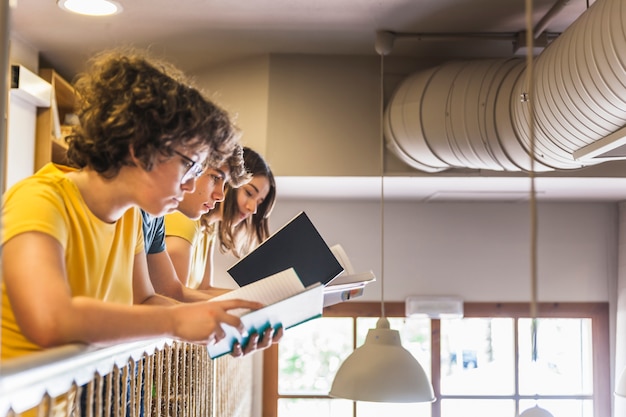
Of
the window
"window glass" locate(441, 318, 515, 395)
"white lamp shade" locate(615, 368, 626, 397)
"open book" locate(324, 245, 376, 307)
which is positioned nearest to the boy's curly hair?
"open book" locate(324, 245, 376, 307)

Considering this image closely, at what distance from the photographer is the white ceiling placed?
9.91 ft

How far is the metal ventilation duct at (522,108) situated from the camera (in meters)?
2.05

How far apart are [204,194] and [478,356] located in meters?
3.54

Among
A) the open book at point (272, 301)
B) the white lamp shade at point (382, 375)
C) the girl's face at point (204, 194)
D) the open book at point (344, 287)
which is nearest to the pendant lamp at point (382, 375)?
the white lamp shade at point (382, 375)

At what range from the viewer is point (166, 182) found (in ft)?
4.16

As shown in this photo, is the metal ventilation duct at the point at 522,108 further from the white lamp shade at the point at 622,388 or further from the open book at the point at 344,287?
the white lamp shade at the point at 622,388

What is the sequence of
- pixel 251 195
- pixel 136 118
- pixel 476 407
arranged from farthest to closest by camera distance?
pixel 476 407 < pixel 251 195 < pixel 136 118

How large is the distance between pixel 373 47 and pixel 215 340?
266 cm

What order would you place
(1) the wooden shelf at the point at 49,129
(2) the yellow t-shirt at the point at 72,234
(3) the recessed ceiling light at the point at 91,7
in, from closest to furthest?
1. (2) the yellow t-shirt at the point at 72,234
2. (3) the recessed ceiling light at the point at 91,7
3. (1) the wooden shelf at the point at 49,129

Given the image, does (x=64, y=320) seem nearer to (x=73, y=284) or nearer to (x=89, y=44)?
(x=73, y=284)

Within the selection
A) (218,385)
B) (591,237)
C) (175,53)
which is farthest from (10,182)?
(591,237)

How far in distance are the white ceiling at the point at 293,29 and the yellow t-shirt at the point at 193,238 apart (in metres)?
1.00

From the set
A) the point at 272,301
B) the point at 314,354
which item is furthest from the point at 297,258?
the point at 314,354

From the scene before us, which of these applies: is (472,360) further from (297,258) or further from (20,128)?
(297,258)
